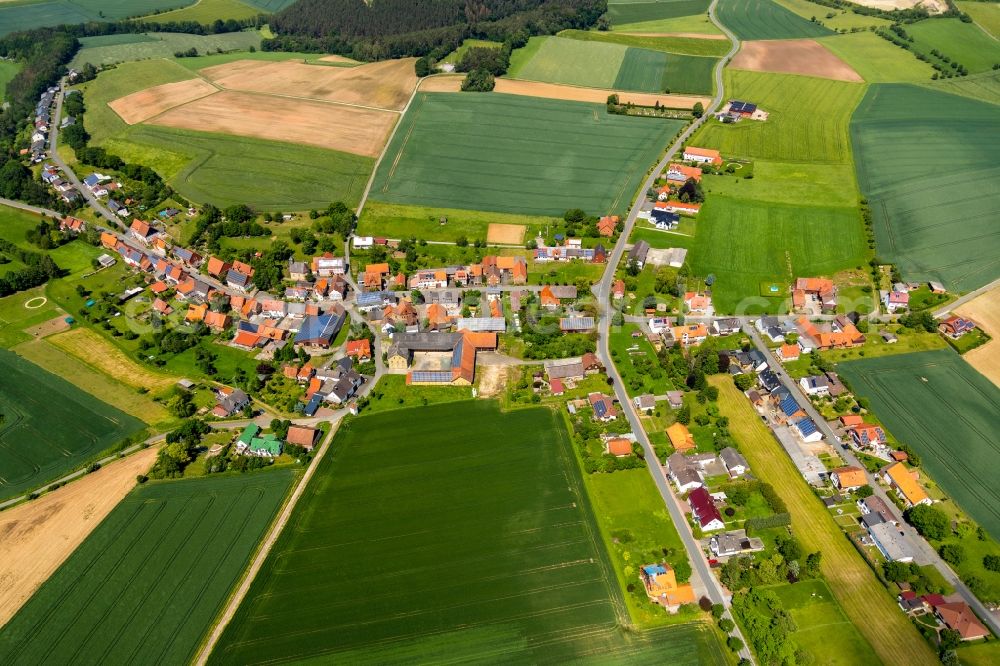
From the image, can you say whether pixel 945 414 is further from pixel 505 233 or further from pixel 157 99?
pixel 157 99

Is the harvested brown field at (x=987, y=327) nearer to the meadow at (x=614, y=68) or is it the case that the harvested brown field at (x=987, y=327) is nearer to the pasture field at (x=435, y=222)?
the pasture field at (x=435, y=222)

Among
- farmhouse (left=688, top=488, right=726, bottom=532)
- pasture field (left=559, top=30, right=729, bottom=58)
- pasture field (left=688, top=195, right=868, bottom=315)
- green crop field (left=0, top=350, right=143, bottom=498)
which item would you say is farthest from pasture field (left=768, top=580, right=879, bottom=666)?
pasture field (left=559, top=30, right=729, bottom=58)

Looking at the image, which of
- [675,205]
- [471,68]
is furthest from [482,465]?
[471,68]

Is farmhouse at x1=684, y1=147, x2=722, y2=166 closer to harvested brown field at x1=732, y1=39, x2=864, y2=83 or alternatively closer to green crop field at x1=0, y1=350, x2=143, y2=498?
harvested brown field at x1=732, y1=39, x2=864, y2=83

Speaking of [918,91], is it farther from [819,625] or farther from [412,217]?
[819,625]

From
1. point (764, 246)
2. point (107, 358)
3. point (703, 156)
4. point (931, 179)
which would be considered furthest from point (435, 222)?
point (931, 179)
